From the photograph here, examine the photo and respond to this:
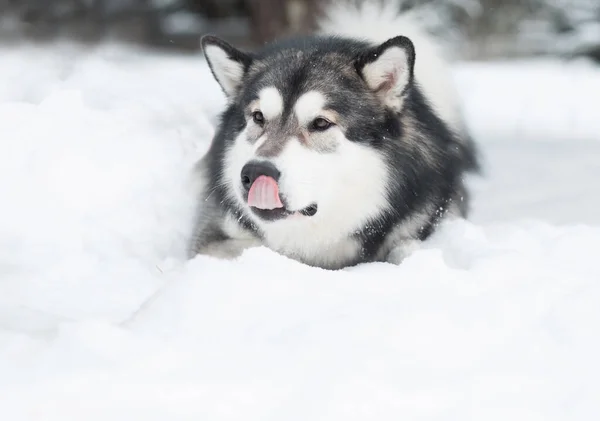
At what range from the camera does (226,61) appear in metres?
3.33

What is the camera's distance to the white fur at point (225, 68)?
331cm

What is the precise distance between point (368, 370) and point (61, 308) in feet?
3.82

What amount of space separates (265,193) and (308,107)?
1.40ft

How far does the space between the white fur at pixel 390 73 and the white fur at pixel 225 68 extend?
0.62 meters

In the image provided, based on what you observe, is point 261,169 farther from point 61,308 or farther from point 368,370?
point 368,370

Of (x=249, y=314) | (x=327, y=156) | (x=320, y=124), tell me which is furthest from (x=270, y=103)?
(x=249, y=314)

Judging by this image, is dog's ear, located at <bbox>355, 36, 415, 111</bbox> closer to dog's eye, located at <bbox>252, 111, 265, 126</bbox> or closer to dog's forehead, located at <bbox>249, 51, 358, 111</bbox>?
dog's forehead, located at <bbox>249, 51, 358, 111</bbox>

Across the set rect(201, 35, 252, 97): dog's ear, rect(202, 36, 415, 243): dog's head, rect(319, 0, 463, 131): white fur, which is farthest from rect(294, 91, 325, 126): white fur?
rect(319, 0, 463, 131): white fur

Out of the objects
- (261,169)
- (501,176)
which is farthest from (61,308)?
(501,176)

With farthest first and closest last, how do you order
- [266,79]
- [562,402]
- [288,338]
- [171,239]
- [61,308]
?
[171,239] → [266,79] → [61,308] → [288,338] → [562,402]

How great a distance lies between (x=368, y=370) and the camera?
1872 millimetres

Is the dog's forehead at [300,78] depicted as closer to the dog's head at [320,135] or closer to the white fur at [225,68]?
the dog's head at [320,135]

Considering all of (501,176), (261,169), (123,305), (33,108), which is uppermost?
(261,169)

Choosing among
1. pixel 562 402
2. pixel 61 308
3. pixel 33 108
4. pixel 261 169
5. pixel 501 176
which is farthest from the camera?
pixel 501 176
